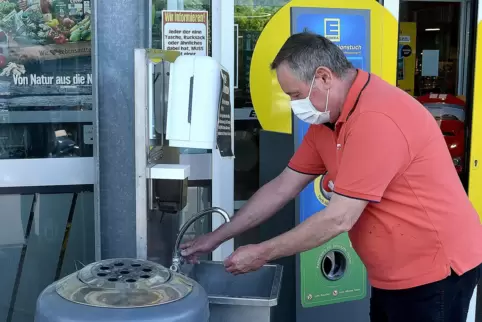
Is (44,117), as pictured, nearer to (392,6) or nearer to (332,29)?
(332,29)

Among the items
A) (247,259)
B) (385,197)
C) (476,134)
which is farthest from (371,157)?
(476,134)

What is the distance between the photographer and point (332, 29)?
3275mm

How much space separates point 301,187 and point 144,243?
2.67ft

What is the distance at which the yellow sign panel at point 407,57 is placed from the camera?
5.95 meters

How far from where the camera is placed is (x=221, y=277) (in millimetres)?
2557

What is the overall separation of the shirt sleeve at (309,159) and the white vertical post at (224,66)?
0.86 m

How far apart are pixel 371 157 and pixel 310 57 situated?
1.33 feet

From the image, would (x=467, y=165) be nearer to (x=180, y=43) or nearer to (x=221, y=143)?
(x=180, y=43)

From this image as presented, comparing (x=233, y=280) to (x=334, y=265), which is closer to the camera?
(x=233, y=280)

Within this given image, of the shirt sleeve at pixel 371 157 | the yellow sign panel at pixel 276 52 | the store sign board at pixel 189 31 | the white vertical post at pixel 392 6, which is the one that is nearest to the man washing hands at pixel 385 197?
the shirt sleeve at pixel 371 157

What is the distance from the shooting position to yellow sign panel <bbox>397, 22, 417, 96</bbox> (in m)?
5.95

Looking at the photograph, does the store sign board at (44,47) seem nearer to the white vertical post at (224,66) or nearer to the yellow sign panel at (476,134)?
the white vertical post at (224,66)

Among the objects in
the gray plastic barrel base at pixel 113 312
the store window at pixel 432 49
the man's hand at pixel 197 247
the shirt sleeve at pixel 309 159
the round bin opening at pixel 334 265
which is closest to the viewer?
the gray plastic barrel base at pixel 113 312

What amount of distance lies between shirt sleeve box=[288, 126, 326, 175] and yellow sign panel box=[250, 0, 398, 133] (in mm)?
640
